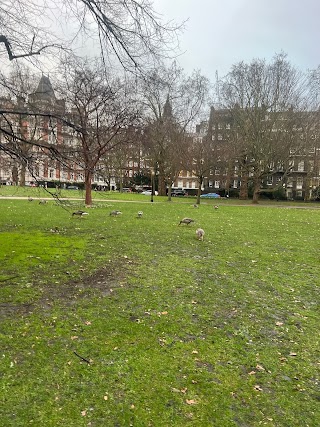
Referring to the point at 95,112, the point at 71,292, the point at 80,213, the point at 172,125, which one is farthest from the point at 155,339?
the point at 172,125

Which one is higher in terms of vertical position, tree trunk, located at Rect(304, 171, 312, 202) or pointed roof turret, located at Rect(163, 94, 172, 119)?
pointed roof turret, located at Rect(163, 94, 172, 119)

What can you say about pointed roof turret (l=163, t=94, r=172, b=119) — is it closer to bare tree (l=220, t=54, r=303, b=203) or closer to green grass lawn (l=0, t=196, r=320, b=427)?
bare tree (l=220, t=54, r=303, b=203)

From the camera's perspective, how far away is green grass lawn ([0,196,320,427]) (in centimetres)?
336

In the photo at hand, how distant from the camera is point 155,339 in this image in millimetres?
4750

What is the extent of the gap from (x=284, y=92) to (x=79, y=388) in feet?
142

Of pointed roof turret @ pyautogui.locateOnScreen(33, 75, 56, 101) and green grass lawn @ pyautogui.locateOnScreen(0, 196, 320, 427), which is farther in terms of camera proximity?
pointed roof turret @ pyautogui.locateOnScreen(33, 75, 56, 101)

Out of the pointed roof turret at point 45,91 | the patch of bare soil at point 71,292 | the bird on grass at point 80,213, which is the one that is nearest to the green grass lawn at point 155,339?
the patch of bare soil at point 71,292

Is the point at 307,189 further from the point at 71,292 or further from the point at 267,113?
the point at 71,292

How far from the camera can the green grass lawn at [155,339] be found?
3.36 meters

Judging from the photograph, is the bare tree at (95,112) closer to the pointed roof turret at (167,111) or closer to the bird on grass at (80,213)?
the bird on grass at (80,213)

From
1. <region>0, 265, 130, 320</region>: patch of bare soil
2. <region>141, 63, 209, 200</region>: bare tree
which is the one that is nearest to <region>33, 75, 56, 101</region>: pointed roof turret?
<region>0, 265, 130, 320</region>: patch of bare soil

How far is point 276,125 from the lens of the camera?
41875 millimetres

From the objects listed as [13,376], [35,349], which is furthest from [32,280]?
[13,376]

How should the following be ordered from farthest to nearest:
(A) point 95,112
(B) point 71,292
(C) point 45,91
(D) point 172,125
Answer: (D) point 172,125 → (A) point 95,112 → (C) point 45,91 → (B) point 71,292
